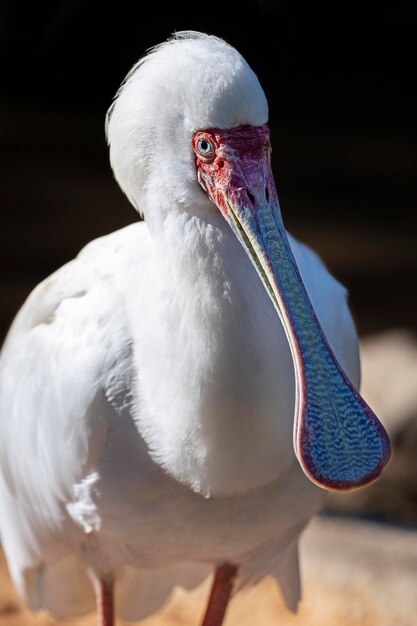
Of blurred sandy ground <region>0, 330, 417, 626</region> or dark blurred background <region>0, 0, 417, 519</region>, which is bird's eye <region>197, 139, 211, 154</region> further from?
dark blurred background <region>0, 0, 417, 519</region>

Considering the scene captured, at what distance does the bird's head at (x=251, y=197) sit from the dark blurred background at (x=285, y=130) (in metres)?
2.57

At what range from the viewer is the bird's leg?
4035 millimetres

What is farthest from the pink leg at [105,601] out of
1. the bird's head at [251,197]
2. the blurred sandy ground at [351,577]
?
the bird's head at [251,197]

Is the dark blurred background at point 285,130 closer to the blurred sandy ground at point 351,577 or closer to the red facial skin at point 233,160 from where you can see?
the blurred sandy ground at point 351,577

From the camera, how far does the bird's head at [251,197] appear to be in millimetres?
2939

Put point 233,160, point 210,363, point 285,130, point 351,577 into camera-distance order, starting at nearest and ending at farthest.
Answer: point 233,160 → point 210,363 → point 351,577 → point 285,130

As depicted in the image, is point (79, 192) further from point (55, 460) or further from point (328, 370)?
point (328, 370)

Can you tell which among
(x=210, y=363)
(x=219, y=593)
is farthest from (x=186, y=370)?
(x=219, y=593)

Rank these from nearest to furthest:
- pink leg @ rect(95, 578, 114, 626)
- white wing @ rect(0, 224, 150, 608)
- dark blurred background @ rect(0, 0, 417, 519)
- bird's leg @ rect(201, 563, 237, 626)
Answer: white wing @ rect(0, 224, 150, 608) < bird's leg @ rect(201, 563, 237, 626) < pink leg @ rect(95, 578, 114, 626) < dark blurred background @ rect(0, 0, 417, 519)

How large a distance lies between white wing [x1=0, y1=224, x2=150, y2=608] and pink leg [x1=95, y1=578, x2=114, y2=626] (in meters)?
0.17

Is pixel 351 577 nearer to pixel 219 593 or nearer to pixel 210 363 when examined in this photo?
pixel 219 593

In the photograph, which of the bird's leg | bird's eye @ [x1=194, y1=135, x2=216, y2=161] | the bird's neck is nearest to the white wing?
the bird's neck

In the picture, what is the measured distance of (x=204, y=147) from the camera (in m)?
3.03

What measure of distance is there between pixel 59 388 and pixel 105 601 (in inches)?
34.6
